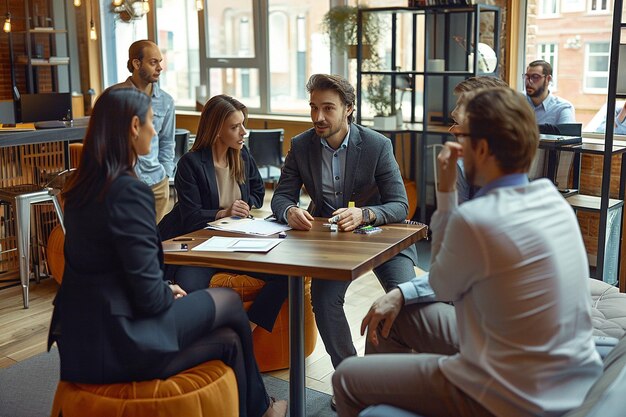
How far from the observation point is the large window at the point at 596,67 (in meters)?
5.90

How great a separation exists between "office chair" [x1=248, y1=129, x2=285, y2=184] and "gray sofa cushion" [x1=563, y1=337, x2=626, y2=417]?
16.3ft

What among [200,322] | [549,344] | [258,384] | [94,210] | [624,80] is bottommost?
[258,384]

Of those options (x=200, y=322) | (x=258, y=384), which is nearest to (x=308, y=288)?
(x=258, y=384)

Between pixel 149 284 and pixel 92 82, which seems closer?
pixel 149 284

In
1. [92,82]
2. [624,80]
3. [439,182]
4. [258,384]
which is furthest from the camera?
[92,82]

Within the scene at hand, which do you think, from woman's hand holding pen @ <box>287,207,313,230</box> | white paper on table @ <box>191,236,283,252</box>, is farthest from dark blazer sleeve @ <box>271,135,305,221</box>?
white paper on table @ <box>191,236,283,252</box>

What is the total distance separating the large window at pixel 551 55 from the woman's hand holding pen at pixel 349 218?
371 centimetres

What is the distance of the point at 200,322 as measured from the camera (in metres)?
2.45

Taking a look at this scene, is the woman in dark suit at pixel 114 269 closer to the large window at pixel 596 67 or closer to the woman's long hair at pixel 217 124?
the woman's long hair at pixel 217 124

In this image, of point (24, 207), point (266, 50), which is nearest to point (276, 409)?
point (24, 207)

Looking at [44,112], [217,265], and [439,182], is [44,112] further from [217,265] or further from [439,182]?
[439,182]

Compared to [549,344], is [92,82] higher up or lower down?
higher up

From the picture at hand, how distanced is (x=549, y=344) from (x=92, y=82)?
31.8 feet

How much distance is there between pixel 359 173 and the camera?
3.34 meters
